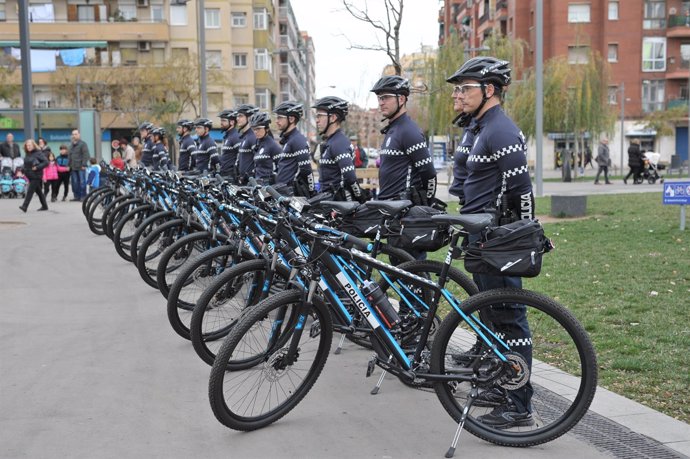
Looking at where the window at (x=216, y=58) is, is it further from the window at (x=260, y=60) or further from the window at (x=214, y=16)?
the window at (x=260, y=60)

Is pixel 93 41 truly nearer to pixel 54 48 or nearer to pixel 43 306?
pixel 54 48

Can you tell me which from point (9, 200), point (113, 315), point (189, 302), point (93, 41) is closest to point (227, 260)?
point (189, 302)

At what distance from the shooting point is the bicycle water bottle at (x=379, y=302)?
517 centimetres

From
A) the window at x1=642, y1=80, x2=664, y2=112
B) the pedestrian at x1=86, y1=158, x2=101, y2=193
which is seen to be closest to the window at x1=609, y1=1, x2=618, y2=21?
the window at x1=642, y1=80, x2=664, y2=112

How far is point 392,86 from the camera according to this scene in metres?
7.16

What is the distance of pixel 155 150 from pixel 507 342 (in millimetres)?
12773

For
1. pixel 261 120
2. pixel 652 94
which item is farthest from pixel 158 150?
pixel 652 94

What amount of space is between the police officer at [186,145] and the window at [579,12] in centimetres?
5331

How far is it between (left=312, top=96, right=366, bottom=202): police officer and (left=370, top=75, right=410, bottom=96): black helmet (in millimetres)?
1298

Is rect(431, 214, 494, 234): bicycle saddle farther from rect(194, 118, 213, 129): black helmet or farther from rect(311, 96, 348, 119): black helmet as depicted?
rect(194, 118, 213, 129): black helmet

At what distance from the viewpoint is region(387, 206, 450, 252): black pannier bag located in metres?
6.02

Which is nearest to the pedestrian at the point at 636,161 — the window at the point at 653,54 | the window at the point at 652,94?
the window at the point at 652,94

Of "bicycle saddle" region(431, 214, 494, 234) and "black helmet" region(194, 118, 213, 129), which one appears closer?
→ "bicycle saddle" region(431, 214, 494, 234)

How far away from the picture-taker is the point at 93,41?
198 ft
